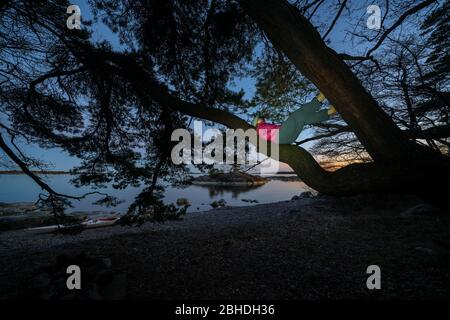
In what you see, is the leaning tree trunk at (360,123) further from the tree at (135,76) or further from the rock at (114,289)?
the rock at (114,289)

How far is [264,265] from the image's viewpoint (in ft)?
12.3

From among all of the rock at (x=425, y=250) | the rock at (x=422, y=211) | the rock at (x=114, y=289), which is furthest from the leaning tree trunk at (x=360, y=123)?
the rock at (x=422, y=211)

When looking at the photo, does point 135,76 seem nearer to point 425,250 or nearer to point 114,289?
point 114,289

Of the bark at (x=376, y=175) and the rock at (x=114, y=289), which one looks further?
the rock at (x=114, y=289)

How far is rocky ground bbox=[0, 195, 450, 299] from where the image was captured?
110 inches

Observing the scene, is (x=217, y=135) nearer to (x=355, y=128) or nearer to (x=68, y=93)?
(x=355, y=128)

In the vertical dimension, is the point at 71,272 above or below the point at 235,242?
above

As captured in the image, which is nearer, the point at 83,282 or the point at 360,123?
the point at 360,123

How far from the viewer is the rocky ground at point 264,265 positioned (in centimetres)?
279

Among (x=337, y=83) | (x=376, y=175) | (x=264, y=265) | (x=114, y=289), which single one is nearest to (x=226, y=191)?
(x=264, y=265)

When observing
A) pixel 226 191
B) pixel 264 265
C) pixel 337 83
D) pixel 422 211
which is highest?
pixel 337 83
